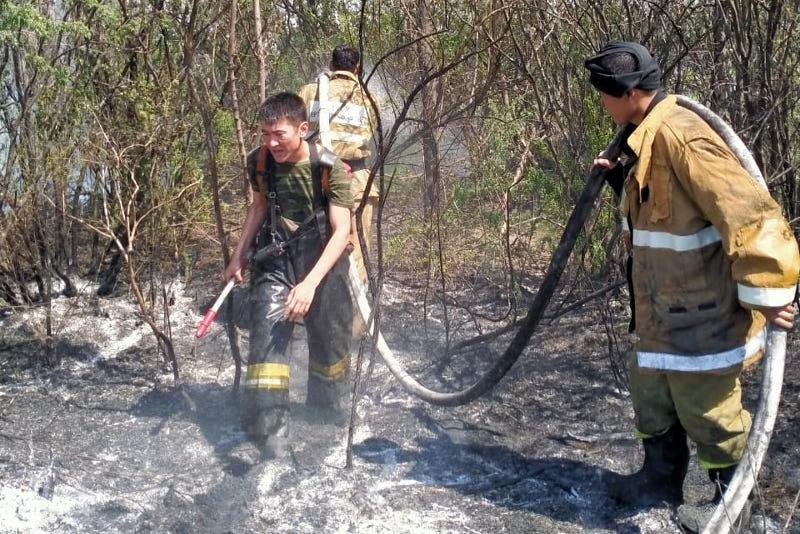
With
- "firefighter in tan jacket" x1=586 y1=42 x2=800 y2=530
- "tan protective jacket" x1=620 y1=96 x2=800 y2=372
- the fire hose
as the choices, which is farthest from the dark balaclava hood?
the fire hose

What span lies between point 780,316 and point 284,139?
83.4 inches

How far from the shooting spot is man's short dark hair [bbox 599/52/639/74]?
2.90 m

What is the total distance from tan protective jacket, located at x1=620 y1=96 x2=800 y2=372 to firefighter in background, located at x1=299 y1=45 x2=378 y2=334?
1.98 m

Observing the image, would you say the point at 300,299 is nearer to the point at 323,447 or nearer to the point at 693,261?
the point at 323,447

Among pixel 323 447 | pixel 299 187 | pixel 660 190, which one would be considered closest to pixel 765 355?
pixel 660 190

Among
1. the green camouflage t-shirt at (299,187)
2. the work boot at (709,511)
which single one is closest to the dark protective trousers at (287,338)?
the green camouflage t-shirt at (299,187)

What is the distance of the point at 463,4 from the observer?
4.97 meters

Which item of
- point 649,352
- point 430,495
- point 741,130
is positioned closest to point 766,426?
point 649,352

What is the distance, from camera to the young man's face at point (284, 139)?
12.1 feet

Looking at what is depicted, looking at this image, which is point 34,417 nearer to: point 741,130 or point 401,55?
point 401,55

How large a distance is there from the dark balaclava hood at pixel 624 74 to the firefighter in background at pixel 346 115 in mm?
1931

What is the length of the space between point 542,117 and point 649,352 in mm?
1664

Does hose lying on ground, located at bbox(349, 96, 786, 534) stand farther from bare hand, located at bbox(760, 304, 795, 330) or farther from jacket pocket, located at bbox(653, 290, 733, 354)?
jacket pocket, located at bbox(653, 290, 733, 354)

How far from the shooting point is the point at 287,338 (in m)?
3.92
